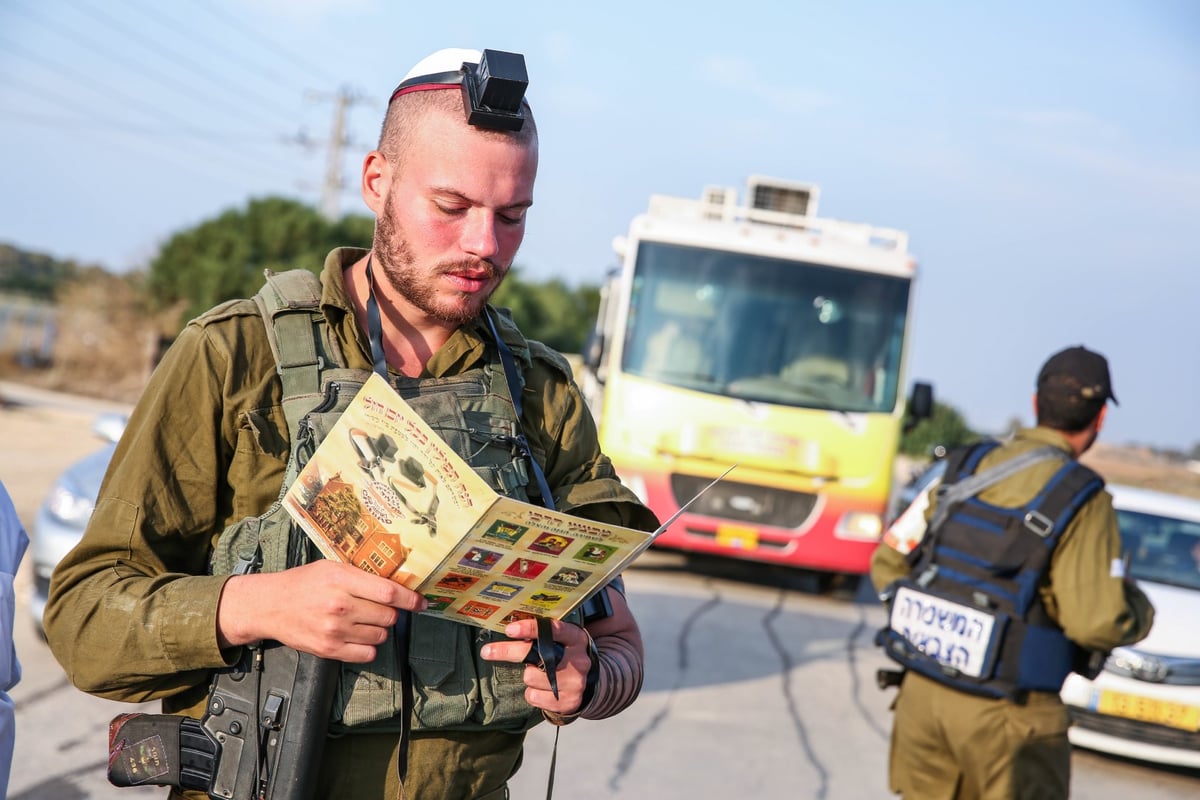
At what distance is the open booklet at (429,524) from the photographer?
1660mm

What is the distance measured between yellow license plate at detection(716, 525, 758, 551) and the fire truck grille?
77mm

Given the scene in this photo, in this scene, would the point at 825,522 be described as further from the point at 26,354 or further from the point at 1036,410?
the point at 26,354

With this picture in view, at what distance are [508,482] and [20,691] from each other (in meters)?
5.05

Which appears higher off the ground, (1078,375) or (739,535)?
(1078,375)

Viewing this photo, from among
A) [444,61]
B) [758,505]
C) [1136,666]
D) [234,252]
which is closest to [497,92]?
[444,61]

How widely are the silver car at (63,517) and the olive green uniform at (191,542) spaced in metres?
4.82

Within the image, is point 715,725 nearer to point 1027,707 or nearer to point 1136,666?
point 1136,666

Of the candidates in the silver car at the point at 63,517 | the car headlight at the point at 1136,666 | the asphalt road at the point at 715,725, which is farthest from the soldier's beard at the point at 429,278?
the car headlight at the point at 1136,666

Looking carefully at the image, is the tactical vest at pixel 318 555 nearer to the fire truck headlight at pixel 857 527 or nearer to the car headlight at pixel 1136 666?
the car headlight at pixel 1136 666

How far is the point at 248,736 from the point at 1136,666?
631cm

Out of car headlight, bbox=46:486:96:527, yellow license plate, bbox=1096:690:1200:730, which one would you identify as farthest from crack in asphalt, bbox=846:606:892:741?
car headlight, bbox=46:486:96:527

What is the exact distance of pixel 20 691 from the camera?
6.06m

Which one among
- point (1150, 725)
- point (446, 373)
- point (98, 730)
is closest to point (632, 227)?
point (1150, 725)

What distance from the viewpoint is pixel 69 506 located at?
6773mm
